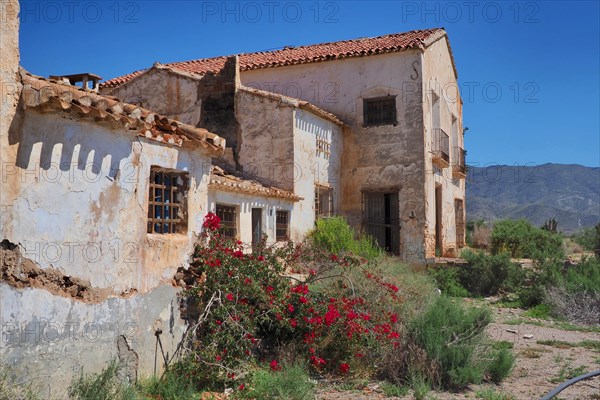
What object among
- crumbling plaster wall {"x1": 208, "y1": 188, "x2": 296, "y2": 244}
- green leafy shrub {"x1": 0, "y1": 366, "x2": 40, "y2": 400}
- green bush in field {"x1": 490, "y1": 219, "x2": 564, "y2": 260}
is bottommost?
green leafy shrub {"x1": 0, "y1": 366, "x2": 40, "y2": 400}

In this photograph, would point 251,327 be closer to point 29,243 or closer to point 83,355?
point 83,355

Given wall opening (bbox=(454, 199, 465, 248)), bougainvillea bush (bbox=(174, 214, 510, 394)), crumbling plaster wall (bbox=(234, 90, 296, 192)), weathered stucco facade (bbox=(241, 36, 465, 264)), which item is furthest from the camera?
wall opening (bbox=(454, 199, 465, 248))

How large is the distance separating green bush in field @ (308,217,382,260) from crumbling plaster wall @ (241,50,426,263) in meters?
2.21

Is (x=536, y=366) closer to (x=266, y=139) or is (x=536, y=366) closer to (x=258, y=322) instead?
(x=258, y=322)

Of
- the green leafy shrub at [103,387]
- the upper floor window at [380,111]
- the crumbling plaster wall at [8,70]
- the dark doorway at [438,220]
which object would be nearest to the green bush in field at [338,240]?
the upper floor window at [380,111]

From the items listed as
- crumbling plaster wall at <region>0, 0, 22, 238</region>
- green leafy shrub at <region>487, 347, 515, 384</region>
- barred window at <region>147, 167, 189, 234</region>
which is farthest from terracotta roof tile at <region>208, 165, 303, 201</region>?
green leafy shrub at <region>487, 347, 515, 384</region>

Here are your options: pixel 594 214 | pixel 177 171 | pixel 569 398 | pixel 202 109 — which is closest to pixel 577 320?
pixel 569 398

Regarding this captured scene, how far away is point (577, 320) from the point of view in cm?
1301

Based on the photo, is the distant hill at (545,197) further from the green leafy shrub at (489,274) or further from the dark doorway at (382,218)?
the green leafy shrub at (489,274)

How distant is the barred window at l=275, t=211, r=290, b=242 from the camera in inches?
577

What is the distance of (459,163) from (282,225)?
33.9ft

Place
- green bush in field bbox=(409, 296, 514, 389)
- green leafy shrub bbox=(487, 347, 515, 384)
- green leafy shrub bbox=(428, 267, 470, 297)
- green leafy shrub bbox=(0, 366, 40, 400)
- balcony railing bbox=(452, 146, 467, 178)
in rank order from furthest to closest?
balcony railing bbox=(452, 146, 467, 178) < green leafy shrub bbox=(428, 267, 470, 297) < green leafy shrub bbox=(487, 347, 515, 384) < green bush in field bbox=(409, 296, 514, 389) < green leafy shrub bbox=(0, 366, 40, 400)

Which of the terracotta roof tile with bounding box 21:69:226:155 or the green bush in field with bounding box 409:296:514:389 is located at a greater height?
the terracotta roof tile with bounding box 21:69:226:155

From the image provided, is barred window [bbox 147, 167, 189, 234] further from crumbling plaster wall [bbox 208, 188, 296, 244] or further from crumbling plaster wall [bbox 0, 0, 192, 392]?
crumbling plaster wall [bbox 208, 188, 296, 244]
